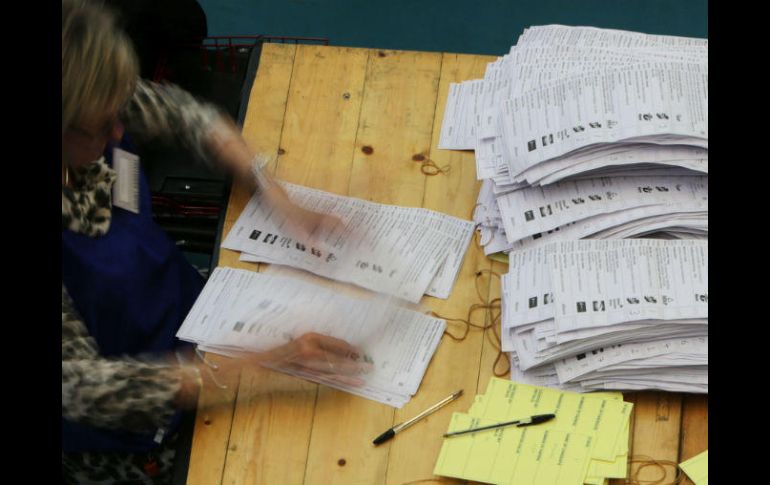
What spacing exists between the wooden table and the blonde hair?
1.66 feet

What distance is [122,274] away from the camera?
163 cm

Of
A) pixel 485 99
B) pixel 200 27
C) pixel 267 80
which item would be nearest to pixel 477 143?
pixel 485 99

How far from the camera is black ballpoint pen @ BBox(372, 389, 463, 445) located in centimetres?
150

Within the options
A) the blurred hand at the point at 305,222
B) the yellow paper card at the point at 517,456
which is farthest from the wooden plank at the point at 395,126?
the yellow paper card at the point at 517,456

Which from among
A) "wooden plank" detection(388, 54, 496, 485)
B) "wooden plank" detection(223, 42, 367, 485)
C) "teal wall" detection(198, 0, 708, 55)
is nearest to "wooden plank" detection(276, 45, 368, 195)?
"wooden plank" detection(223, 42, 367, 485)

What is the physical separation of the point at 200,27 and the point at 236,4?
1.13 metres

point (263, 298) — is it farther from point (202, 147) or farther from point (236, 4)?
point (236, 4)

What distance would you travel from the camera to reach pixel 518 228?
5.57ft

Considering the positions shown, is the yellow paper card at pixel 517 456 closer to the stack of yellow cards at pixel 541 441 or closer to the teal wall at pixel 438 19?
the stack of yellow cards at pixel 541 441

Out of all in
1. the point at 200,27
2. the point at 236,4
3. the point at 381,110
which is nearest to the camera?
the point at 381,110

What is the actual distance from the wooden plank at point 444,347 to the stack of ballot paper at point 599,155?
0.23 ft

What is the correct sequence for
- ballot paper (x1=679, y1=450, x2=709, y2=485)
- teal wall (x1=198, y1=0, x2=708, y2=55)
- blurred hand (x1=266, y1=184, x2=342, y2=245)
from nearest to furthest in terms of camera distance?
ballot paper (x1=679, y1=450, x2=709, y2=485) < blurred hand (x1=266, y1=184, x2=342, y2=245) < teal wall (x1=198, y1=0, x2=708, y2=55)

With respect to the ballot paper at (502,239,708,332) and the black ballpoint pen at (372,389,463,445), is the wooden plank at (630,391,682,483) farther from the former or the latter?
the black ballpoint pen at (372,389,463,445)

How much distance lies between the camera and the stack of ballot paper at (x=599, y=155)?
5.44 feet
